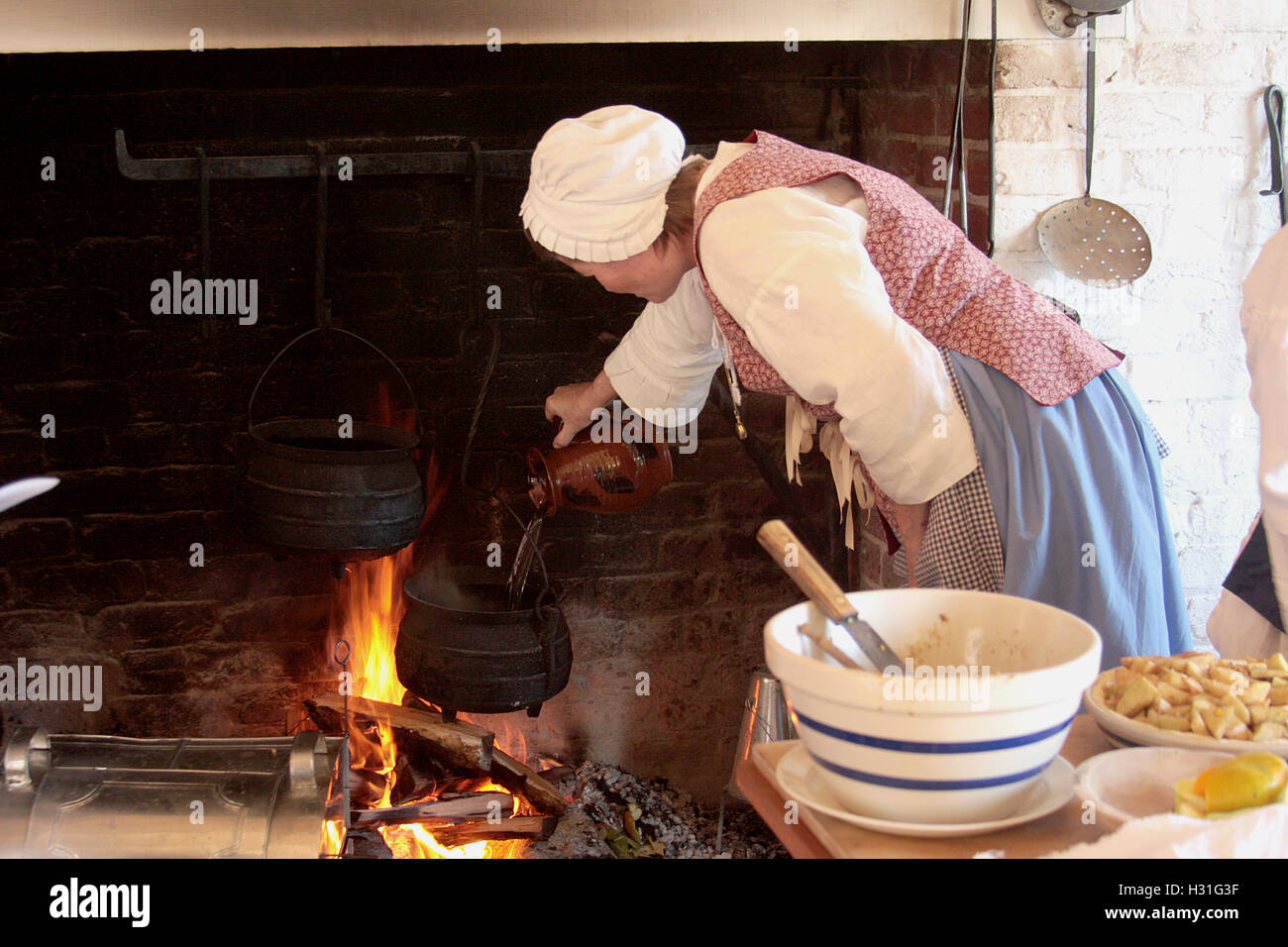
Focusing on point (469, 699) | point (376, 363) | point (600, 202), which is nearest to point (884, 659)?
point (600, 202)

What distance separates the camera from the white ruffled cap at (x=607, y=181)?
171 cm

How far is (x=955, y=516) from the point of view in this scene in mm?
1556

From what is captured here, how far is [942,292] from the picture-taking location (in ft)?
5.32

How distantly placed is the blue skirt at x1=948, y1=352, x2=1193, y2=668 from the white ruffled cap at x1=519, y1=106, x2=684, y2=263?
48 cm

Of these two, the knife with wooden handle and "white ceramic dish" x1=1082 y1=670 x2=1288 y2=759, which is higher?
the knife with wooden handle

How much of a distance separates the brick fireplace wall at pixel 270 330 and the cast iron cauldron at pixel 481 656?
0.31 metres

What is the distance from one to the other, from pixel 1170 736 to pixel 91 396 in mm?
2277

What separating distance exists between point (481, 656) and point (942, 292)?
3.64 feet

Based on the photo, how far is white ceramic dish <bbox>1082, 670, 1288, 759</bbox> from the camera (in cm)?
87

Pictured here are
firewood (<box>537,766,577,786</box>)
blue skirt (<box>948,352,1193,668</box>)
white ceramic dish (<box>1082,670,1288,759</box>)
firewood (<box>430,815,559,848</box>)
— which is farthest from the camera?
firewood (<box>537,766,577,786</box>)

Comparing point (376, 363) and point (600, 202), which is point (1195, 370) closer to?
point (600, 202)

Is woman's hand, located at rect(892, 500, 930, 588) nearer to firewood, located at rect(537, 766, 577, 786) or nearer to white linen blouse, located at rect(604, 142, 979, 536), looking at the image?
white linen blouse, located at rect(604, 142, 979, 536)

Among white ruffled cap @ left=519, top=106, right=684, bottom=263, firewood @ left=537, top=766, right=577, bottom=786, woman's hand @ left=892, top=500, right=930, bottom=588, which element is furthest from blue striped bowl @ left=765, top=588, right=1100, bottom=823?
firewood @ left=537, top=766, right=577, bottom=786

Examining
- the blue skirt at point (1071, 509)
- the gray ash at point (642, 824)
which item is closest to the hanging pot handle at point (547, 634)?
the gray ash at point (642, 824)
